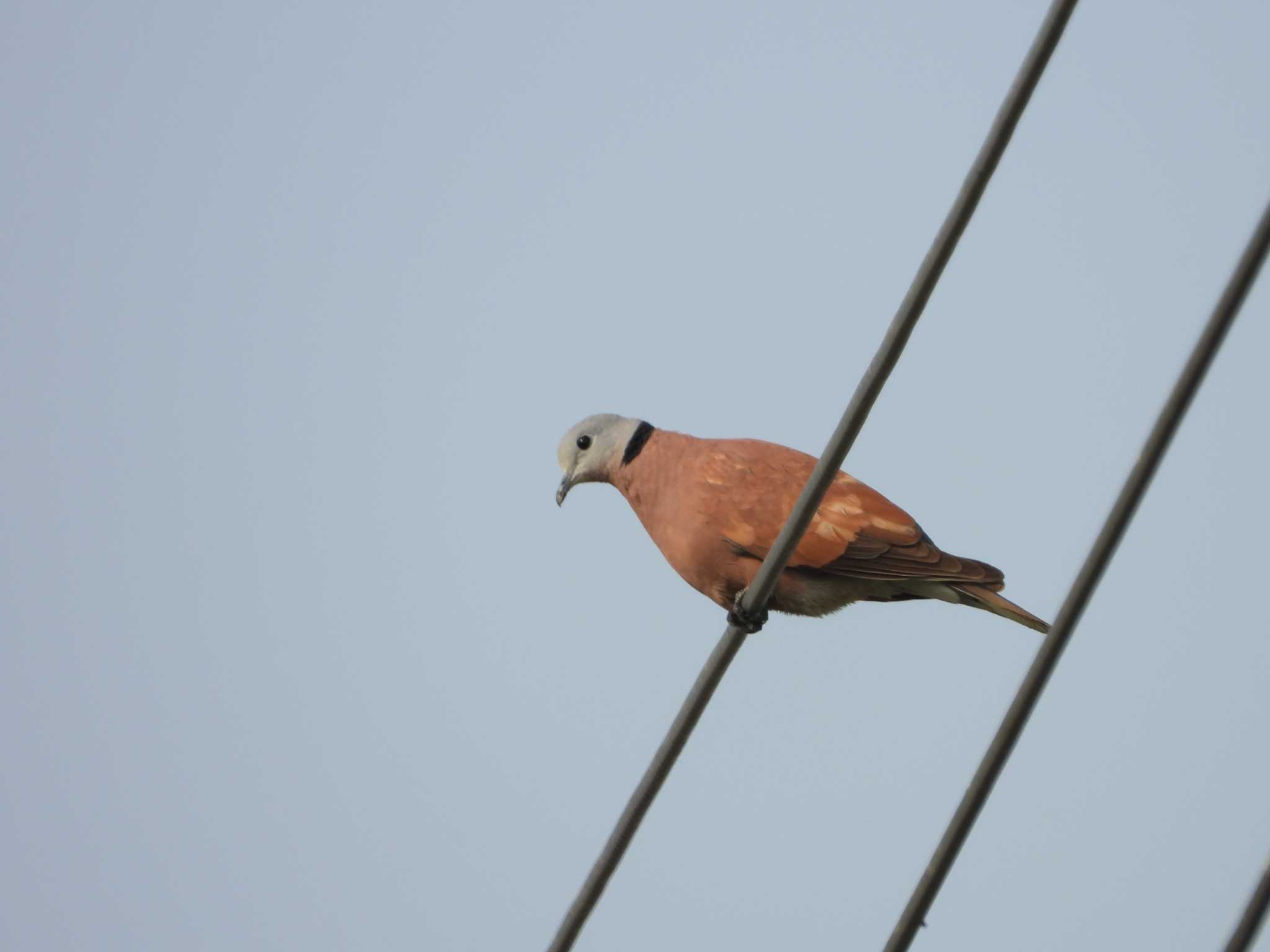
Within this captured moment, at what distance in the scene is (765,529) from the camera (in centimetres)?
509

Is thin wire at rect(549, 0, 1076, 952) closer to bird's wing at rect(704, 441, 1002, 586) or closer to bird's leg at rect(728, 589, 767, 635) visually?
bird's leg at rect(728, 589, 767, 635)

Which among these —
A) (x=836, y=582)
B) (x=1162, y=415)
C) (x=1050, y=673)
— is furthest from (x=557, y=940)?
(x=836, y=582)

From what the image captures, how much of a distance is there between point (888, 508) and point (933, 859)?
2.57 m

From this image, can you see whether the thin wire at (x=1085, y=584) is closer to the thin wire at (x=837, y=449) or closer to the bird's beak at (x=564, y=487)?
the thin wire at (x=837, y=449)

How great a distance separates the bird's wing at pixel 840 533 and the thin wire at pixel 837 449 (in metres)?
1.64

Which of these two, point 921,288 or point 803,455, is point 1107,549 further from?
point 803,455

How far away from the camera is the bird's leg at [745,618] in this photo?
143 inches

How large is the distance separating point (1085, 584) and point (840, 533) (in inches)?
99.0

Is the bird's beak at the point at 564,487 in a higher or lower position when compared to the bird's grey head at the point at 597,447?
lower

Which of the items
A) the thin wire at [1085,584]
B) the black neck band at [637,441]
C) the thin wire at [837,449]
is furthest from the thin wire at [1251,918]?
the black neck band at [637,441]

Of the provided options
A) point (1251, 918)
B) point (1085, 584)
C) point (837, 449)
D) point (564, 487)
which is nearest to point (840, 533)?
point (564, 487)

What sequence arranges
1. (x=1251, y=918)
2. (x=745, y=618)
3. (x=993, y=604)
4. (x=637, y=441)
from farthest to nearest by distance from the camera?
1. (x=637, y=441)
2. (x=993, y=604)
3. (x=745, y=618)
4. (x=1251, y=918)

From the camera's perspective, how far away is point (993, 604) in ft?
16.4

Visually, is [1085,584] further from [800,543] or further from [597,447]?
[597,447]
